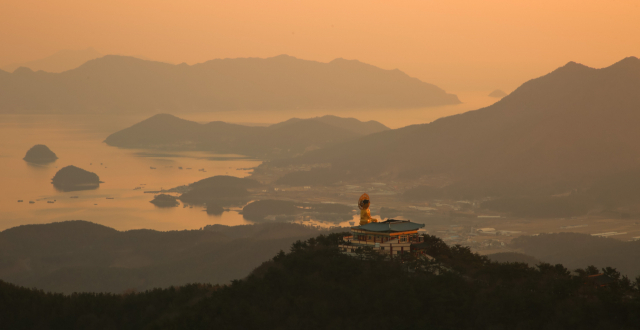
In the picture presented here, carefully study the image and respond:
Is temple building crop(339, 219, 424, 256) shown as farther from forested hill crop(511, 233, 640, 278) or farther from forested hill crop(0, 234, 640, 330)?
forested hill crop(511, 233, 640, 278)

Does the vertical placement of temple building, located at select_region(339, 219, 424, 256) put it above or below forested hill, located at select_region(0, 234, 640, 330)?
above

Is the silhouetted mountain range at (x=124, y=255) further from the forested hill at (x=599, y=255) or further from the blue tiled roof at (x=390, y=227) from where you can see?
the blue tiled roof at (x=390, y=227)

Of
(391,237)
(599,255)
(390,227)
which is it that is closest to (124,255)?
(599,255)

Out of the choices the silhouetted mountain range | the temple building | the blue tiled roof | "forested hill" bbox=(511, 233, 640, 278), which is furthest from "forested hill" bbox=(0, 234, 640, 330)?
"forested hill" bbox=(511, 233, 640, 278)

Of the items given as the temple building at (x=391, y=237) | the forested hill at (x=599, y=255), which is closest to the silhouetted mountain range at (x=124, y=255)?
the forested hill at (x=599, y=255)

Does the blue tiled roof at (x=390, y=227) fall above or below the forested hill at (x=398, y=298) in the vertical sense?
above

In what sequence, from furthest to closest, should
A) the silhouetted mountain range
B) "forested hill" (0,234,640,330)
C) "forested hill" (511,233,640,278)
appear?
"forested hill" (511,233,640,278) < the silhouetted mountain range < "forested hill" (0,234,640,330)

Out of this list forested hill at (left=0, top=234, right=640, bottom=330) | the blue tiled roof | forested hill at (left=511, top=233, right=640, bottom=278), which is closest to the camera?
forested hill at (left=0, top=234, right=640, bottom=330)

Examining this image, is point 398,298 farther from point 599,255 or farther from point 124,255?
point 124,255

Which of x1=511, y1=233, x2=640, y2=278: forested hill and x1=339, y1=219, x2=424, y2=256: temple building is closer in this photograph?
x1=339, y1=219, x2=424, y2=256: temple building

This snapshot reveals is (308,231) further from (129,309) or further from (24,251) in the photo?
(129,309)
